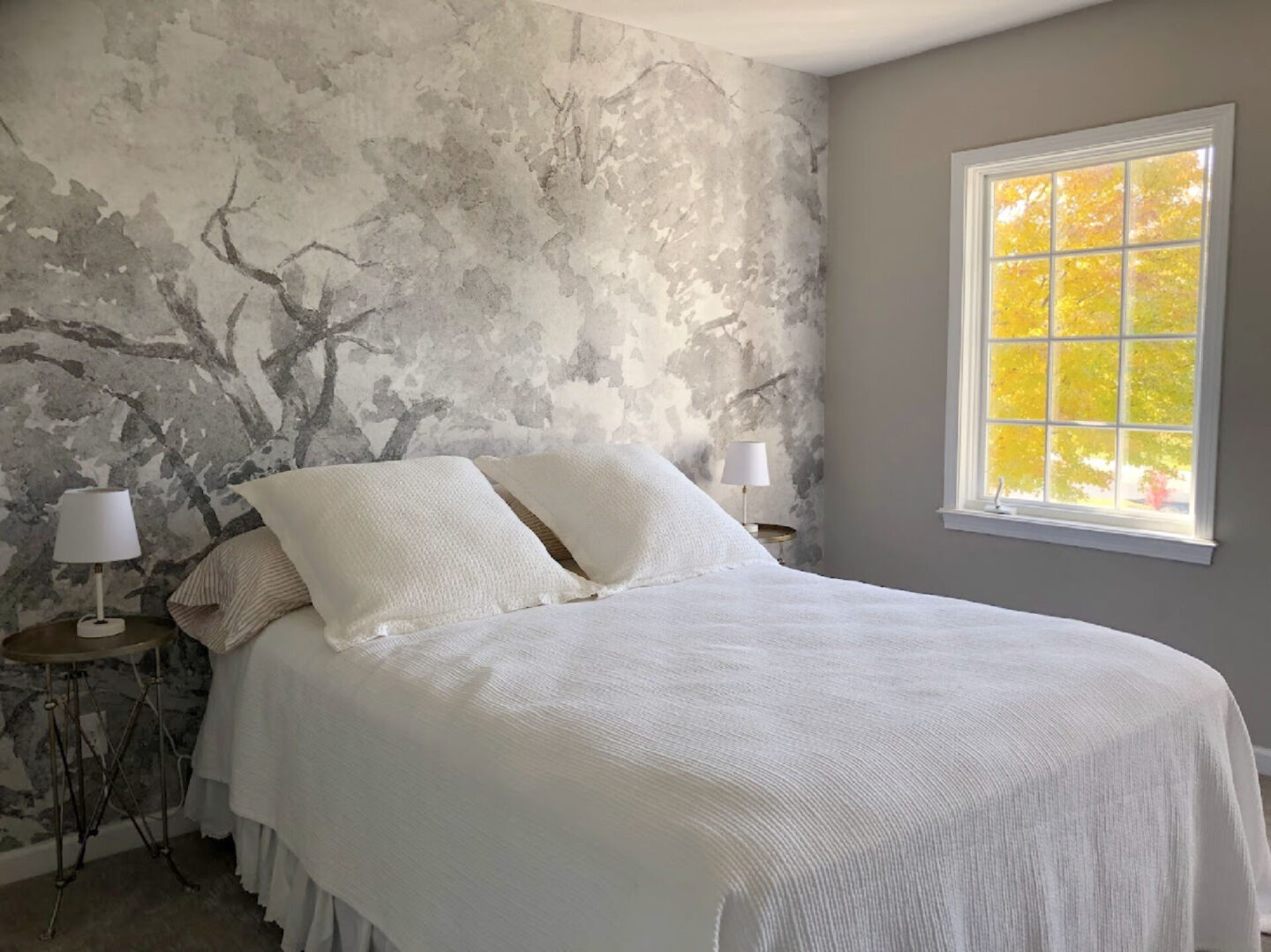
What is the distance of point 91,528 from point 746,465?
2295mm

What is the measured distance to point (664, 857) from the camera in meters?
1.44

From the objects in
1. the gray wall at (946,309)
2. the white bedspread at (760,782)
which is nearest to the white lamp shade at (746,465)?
the gray wall at (946,309)

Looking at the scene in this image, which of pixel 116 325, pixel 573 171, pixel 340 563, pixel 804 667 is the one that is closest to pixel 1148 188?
pixel 573 171

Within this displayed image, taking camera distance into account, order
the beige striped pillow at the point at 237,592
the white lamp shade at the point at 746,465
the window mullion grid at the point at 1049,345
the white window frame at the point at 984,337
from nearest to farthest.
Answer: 1. the beige striped pillow at the point at 237,592
2. the white window frame at the point at 984,337
3. the window mullion grid at the point at 1049,345
4. the white lamp shade at the point at 746,465

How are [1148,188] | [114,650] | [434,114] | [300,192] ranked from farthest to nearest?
1. [1148,188]
2. [434,114]
3. [300,192]
4. [114,650]

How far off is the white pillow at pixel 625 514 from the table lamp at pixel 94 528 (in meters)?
1.11

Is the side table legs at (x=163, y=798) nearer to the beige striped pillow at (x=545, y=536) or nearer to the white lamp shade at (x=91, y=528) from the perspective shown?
the white lamp shade at (x=91, y=528)

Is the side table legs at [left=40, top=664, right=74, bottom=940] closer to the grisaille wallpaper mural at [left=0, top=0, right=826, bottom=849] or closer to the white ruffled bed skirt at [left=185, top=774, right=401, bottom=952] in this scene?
the grisaille wallpaper mural at [left=0, top=0, right=826, bottom=849]

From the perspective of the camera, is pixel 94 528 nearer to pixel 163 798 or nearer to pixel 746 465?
pixel 163 798

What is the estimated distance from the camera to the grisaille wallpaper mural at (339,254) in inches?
105

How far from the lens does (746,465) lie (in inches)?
156

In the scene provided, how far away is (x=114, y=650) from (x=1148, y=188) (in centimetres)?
349

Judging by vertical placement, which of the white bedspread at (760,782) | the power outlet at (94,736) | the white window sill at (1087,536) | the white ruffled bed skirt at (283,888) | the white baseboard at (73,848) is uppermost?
the white window sill at (1087,536)

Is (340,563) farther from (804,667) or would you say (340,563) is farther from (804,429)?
(804,429)
